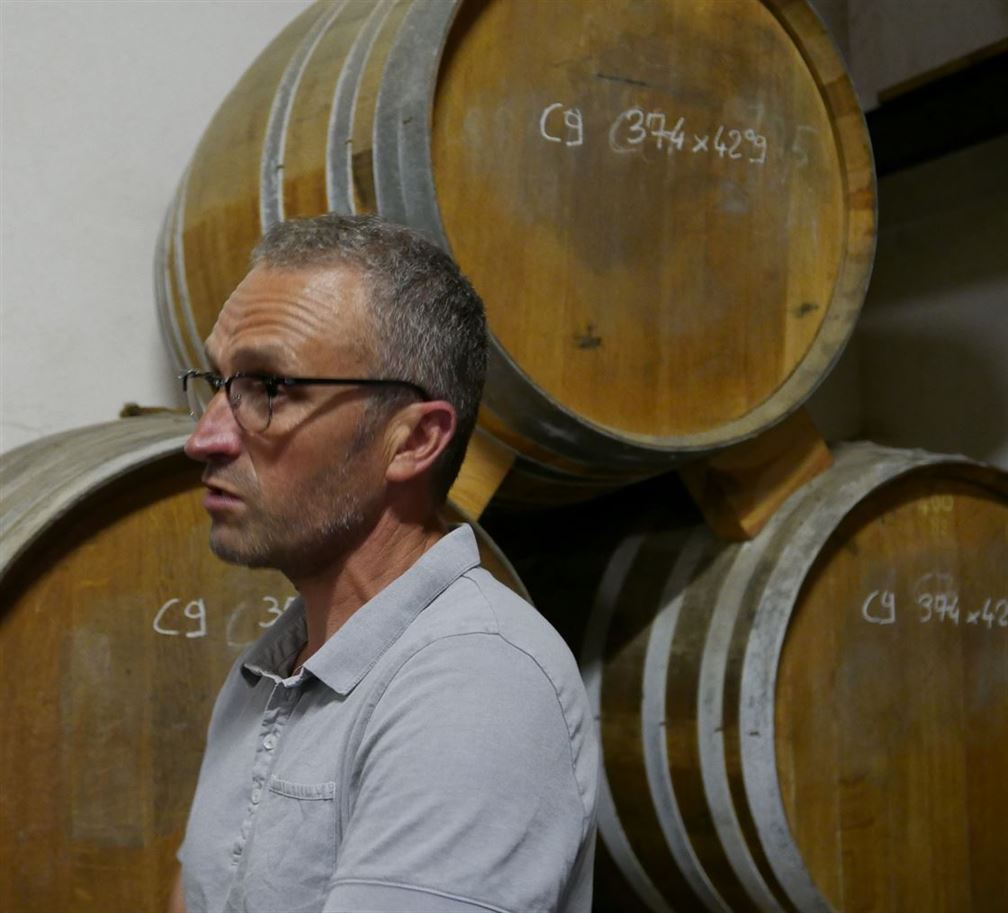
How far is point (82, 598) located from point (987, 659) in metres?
1.37

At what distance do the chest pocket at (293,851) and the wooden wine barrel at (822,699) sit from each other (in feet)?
3.15

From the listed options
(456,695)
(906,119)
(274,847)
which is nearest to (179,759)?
(274,847)

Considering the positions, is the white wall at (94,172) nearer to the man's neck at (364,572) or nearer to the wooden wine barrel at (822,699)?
the wooden wine barrel at (822,699)

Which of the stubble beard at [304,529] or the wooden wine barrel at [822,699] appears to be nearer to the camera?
the stubble beard at [304,529]

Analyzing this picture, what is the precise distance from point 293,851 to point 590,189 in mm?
990

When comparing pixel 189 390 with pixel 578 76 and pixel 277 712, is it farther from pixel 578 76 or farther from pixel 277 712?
pixel 578 76

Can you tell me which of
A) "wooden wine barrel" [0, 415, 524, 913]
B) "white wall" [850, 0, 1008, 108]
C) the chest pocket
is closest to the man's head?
the chest pocket

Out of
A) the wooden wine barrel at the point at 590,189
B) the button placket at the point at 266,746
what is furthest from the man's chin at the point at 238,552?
the wooden wine barrel at the point at 590,189

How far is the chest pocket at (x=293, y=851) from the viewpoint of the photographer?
87cm

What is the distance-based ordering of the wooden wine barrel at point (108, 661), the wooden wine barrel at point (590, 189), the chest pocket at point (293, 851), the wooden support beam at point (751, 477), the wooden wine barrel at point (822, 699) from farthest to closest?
the wooden support beam at point (751, 477)
the wooden wine barrel at point (822, 699)
the wooden wine barrel at point (590, 189)
the wooden wine barrel at point (108, 661)
the chest pocket at point (293, 851)

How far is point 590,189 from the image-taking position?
1.62 meters

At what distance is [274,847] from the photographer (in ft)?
2.95

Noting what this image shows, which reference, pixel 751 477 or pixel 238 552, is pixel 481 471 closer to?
pixel 751 477

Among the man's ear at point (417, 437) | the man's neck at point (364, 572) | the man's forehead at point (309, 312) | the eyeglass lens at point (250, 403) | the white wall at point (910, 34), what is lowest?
the man's neck at point (364, 572)
